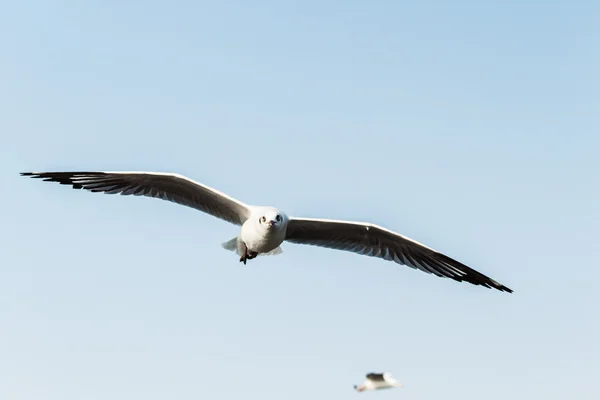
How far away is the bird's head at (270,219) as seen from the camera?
565 inches

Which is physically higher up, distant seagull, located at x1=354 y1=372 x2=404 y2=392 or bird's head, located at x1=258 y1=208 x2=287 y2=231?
bird's head, located at x1=258 y1=208 x2=287 y2=231

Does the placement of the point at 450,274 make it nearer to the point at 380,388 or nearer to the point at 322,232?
the point at 322,232

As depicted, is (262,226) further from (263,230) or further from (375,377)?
(375,377)

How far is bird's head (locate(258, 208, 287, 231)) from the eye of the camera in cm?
1434

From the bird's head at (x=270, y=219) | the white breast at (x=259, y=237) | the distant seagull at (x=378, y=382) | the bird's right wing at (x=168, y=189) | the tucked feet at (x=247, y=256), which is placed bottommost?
the distant seagull at (x=378, y=382)

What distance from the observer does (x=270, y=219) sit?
47.0ft

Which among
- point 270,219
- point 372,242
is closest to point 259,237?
point 270,219

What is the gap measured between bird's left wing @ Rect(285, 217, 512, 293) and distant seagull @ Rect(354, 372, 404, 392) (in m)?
4.13

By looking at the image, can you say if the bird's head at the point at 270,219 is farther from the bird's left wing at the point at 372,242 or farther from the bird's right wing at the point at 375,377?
the bird's right wing at the point at 375,377

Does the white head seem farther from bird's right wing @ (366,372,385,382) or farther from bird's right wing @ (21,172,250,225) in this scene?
bird's right wing @ (366,372,385,382)

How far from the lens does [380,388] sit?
10977mm

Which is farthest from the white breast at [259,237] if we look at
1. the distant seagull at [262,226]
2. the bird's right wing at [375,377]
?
the bird's right wing at [375,377]

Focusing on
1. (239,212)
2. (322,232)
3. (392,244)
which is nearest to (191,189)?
(239,212)

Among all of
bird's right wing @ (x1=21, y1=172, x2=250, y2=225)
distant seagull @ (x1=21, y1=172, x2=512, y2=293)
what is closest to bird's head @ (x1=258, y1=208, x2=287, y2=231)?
distant seagull @ (x1=21, y1=172, x2=512, y2=293)
